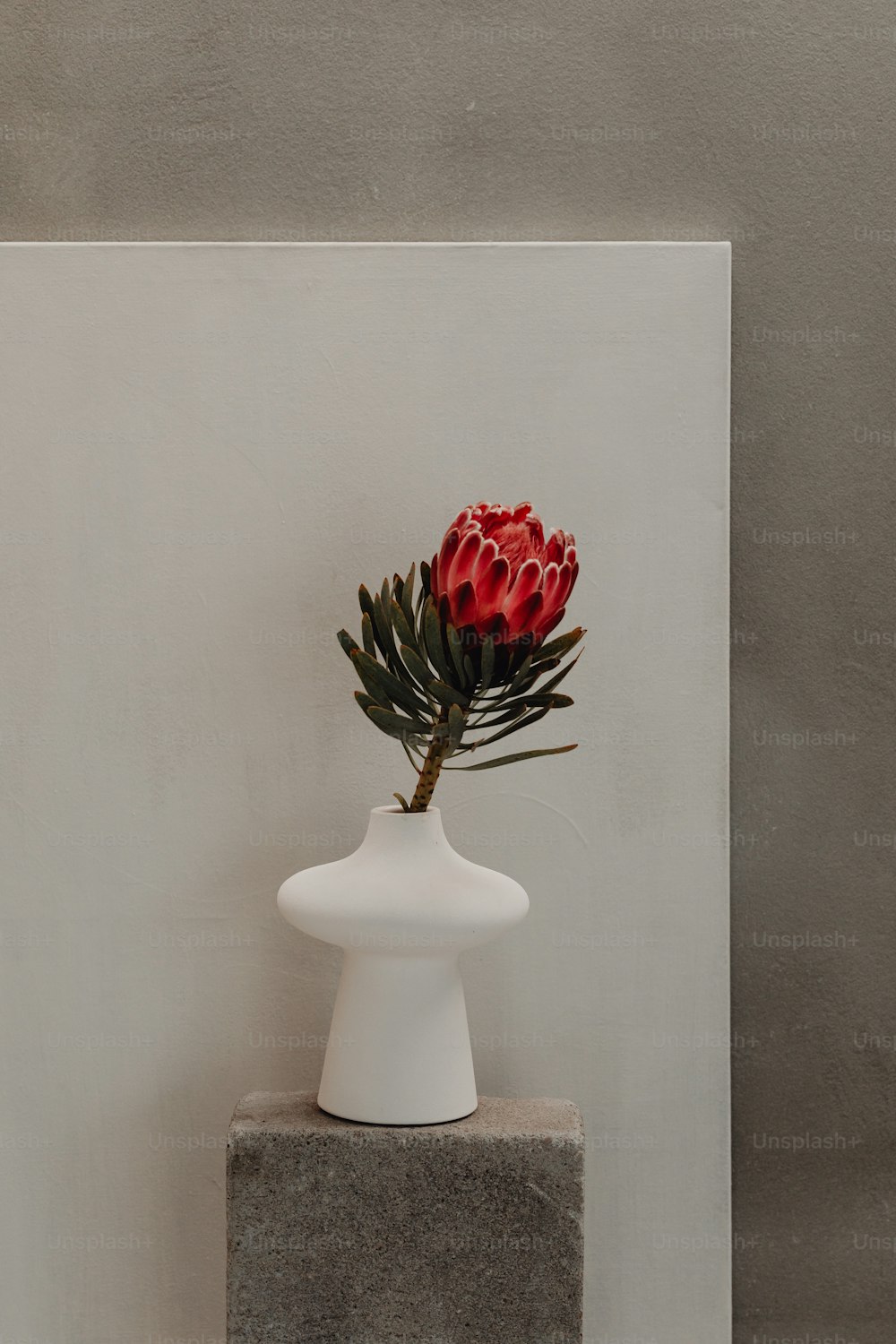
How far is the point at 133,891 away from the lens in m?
1.05

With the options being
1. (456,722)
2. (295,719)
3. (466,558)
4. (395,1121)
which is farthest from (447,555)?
(395,1121)

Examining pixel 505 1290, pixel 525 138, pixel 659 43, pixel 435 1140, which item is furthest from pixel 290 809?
pixel 659 43

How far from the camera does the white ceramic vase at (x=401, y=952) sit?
86 cm

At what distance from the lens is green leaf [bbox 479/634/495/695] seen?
830mm

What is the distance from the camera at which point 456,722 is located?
2.81 feet

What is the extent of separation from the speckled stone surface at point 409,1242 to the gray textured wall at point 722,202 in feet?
1.03

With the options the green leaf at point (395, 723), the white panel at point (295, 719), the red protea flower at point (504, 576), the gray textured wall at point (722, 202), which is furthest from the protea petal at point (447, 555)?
the gray textured wall at point (722, 202)

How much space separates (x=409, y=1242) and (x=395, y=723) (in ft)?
1.36

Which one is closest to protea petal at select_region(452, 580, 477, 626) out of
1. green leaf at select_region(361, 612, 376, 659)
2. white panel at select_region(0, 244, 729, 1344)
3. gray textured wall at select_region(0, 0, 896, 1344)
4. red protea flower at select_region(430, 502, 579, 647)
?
red protea flower at select_region(430, 502, 579, 647)

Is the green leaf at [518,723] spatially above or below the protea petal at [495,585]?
below

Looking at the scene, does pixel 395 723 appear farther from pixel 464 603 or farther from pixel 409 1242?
pixel 409 1242

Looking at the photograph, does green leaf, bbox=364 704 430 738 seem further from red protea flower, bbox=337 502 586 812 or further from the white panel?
the white panel

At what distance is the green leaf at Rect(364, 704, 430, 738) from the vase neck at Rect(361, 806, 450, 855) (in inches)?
2.6

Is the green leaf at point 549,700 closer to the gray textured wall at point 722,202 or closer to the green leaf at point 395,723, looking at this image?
the green leaf at point 395,723
